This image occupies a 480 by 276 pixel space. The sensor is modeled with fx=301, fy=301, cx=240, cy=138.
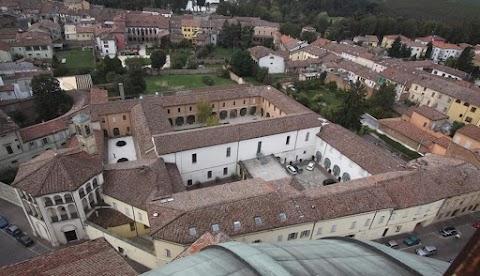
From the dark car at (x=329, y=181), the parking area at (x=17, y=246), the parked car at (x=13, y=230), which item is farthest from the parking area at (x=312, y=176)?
the parked car at (x=13, y=230)

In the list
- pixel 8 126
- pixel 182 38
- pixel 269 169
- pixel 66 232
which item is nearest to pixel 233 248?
pixel 66 232

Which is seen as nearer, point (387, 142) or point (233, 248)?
point (233, 248)

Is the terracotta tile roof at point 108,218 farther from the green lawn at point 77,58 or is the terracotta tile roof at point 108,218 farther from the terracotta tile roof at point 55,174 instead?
the green lawn at point 77,58

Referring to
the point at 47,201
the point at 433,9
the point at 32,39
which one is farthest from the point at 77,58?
the point at 433,9

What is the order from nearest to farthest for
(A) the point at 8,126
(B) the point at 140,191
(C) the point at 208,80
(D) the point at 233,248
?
(D) the point at 233,248 < (B) the point at 140,191 < (A) the point at 8,126 < (C) the point at 208,80

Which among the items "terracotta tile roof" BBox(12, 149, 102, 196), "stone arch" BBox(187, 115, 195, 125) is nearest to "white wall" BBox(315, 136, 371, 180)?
"stone arch" BBox(187, 115, 195, 125)

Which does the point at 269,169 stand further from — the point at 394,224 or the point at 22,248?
the point at 22,248
